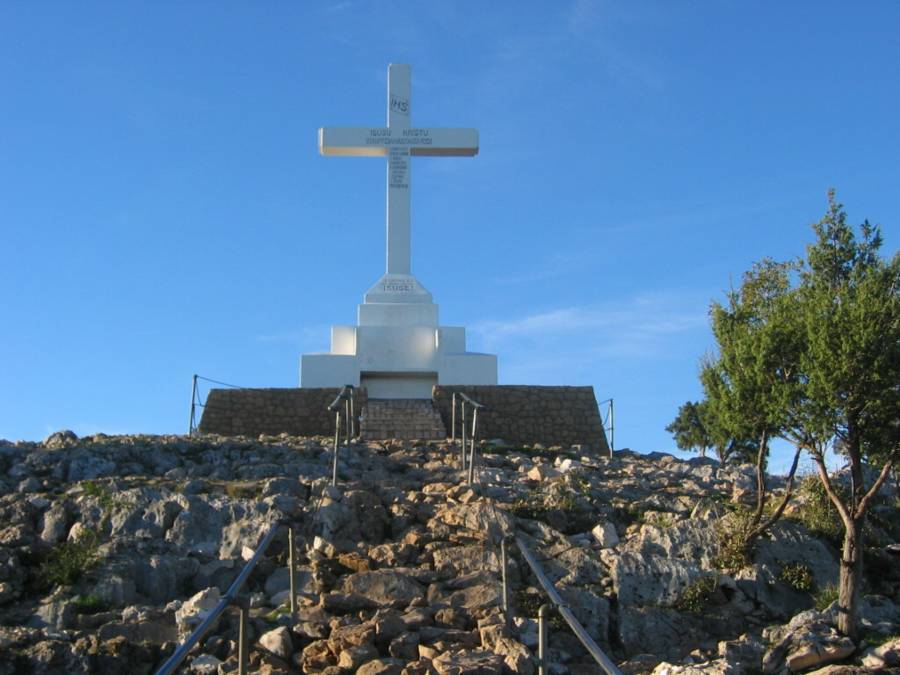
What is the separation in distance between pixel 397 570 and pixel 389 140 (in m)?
A: 14.3

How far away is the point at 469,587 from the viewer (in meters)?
10.4

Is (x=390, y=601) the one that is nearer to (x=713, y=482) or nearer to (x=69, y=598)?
(x=69, y=598)

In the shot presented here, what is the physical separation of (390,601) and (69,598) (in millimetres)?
2978

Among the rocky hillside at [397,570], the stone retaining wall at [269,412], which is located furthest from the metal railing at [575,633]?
the stone retaining wall at [269,412]

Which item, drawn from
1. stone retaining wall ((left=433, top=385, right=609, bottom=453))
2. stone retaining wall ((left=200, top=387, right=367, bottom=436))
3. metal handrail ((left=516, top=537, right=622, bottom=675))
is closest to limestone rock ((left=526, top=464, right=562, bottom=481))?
stone retaining wall ((left=433, top=385, right=609, bottom=453))

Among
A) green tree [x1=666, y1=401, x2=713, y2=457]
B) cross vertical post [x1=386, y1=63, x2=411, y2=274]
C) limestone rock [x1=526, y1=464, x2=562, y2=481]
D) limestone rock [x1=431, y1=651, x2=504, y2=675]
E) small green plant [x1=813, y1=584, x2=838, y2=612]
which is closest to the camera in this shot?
limestone rock [x1=431, y1=651, x2=504, y2=675]

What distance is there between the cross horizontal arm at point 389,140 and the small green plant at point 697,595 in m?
14.1

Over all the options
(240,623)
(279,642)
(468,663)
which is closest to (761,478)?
(468,663)

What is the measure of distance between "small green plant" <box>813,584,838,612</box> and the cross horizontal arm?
1403 cm

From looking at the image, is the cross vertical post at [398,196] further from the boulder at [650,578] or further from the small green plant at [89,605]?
the small green plant at [89,605]

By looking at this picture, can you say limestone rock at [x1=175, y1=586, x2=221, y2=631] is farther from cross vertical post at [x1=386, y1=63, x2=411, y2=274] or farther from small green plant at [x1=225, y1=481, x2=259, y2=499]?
cross vertical post at [x1=386, y1=63, x2=411, y2=274]

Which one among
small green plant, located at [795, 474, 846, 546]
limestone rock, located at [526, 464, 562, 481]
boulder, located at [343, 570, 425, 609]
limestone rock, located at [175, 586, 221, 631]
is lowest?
limestone rock, located at [175, 586, 221, 631]

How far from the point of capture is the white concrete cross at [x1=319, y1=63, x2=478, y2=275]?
2319cm

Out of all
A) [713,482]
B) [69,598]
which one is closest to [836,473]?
[713,482]
